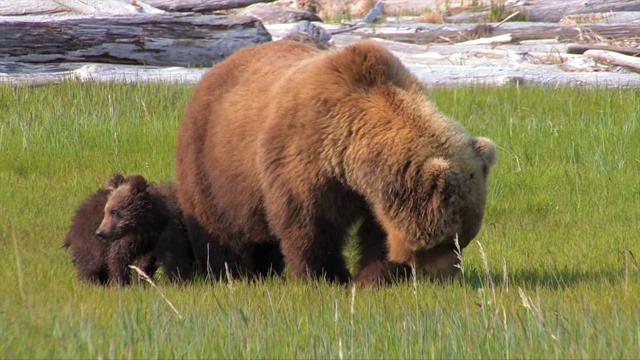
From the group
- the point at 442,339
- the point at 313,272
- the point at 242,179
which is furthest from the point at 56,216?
the point at 442,339

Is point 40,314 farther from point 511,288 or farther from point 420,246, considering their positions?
point 511,288

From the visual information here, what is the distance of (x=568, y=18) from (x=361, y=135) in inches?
463

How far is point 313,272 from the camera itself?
6.02m

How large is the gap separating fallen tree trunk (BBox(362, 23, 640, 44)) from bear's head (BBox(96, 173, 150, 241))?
9146 millimetres

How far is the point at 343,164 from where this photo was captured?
570cm

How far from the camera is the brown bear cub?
21.7 feet

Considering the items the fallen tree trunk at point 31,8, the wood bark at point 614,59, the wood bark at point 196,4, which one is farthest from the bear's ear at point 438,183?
the wood bark at point 196,4

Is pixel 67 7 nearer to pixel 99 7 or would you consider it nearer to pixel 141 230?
pixel 99 7

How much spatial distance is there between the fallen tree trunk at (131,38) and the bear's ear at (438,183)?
718 cm

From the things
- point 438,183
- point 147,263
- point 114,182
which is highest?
point 438,183

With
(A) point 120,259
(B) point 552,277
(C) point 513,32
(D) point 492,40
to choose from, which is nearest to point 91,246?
(A) point 120,259

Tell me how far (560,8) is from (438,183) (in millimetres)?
13047

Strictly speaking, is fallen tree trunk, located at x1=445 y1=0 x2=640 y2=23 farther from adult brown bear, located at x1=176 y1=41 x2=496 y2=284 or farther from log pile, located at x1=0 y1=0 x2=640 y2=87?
adult brown bear, located at x1=176 y1=41 x2=496 y2=284

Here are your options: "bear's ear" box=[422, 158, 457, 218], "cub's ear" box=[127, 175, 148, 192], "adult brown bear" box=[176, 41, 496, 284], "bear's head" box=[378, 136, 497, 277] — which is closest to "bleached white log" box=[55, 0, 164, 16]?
"cub's ear" box=[127, 175, 148, 192]
